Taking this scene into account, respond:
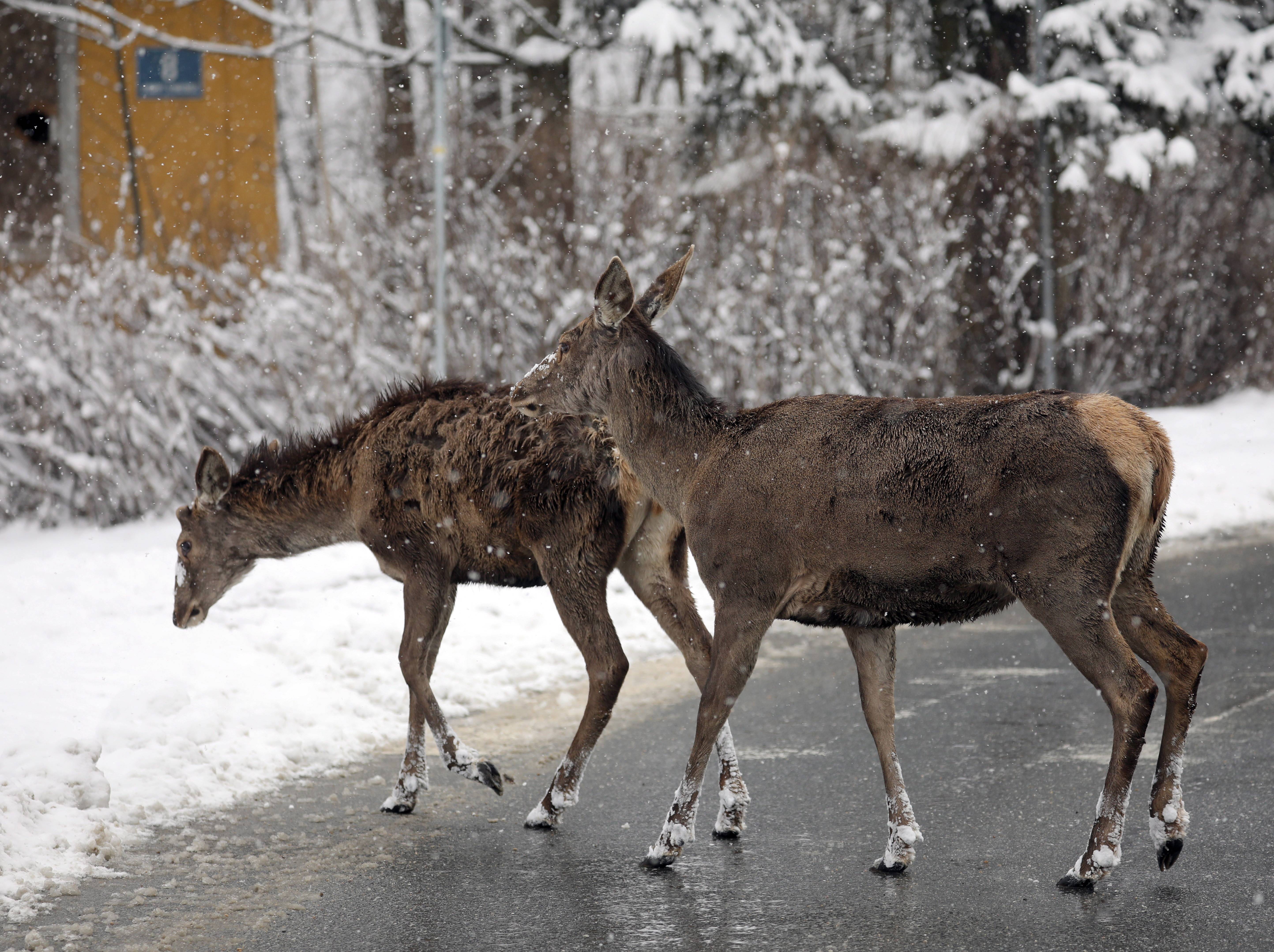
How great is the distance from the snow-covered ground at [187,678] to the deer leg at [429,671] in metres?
0.83

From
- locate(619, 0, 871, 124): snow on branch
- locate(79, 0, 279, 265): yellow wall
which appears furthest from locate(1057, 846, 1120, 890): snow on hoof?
locate(79, 0, 279, 265): yellow wall

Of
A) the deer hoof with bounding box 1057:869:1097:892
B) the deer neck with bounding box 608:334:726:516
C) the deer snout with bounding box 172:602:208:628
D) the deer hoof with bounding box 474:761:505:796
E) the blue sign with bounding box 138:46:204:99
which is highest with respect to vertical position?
the blue sign with bounding box 138:46:204:99

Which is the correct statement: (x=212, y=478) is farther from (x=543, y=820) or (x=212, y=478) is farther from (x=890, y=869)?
(x=890, y=869)

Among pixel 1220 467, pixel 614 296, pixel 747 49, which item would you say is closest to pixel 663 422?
pixel 614 296

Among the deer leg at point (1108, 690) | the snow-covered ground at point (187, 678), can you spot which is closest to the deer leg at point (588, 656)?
the snow-covered ground at point (187, 678)

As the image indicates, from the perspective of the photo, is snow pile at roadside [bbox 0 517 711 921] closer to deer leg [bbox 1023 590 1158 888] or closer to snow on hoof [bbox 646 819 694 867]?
snow on hoof [bbox 646 819 694 867]

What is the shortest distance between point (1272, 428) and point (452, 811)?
53.2ft

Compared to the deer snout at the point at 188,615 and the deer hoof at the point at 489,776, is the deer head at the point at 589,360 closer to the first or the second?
the deer hoof at the point at 489,776

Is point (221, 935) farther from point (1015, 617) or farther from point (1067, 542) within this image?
point (1015, 617)

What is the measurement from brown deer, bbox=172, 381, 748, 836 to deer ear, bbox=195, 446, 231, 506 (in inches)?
19.7

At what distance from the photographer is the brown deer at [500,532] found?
6.06 meters

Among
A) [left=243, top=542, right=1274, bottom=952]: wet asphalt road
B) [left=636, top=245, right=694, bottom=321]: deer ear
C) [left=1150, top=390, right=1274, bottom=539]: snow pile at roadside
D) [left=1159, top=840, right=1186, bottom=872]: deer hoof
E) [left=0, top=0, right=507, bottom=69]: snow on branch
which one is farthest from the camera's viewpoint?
[left=0, top=0, right=507, bottom=69]: snow on branch

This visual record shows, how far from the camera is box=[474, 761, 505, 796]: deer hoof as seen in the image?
237 inches

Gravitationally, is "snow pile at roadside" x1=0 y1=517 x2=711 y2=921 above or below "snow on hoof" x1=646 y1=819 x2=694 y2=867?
below
